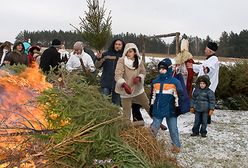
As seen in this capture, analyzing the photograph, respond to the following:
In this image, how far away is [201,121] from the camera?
8445 mm

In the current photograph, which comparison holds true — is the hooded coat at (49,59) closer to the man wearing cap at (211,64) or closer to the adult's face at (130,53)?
the adult's face at (130,53)

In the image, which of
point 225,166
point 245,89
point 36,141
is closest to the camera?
point 36,141

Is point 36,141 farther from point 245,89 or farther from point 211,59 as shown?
point 245,89

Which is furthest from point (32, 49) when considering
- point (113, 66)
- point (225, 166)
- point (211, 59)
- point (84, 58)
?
point (225, 166)

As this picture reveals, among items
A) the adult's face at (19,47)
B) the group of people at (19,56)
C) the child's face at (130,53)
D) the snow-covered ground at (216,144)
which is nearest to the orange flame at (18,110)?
the snow-covered ground at (216,144)

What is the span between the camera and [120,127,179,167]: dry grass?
3.44 m

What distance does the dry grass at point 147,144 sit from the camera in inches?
135

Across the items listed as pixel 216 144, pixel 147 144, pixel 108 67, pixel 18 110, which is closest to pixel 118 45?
pixel 108 67

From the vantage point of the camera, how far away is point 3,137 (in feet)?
10.2

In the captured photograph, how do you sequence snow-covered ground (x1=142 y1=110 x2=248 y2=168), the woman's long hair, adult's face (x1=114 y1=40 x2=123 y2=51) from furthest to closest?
1. adult's face (x1=114 y1=40 x2=123 y2=51)
2. the woman's long hair
3. snow-covered ground (x1=142 y1=110 x2=248 y2=168)

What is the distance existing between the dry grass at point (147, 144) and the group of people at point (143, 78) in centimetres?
181

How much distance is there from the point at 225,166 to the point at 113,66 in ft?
9.35

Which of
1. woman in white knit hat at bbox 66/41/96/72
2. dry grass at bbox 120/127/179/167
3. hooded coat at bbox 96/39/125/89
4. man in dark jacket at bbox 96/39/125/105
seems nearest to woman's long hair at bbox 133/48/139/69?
man in dark jacket at bbox 96/39/125/105

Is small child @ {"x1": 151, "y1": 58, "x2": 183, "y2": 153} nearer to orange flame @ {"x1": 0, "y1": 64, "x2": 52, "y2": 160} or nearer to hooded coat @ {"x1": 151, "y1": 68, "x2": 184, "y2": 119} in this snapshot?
hooded coat @ {"x1": 151, "y1": 68, "x2": 184, "y2": 119}
